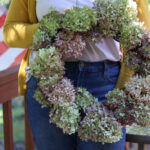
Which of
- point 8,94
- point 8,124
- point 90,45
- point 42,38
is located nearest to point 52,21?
point 42,38

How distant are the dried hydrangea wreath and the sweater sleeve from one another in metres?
0.13

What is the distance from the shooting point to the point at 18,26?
1228 mm

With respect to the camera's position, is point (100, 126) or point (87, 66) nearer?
point (100, 126)

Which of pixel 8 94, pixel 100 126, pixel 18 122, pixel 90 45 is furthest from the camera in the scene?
pixel 18 122

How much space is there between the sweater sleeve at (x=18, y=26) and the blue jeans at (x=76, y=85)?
0.17 meters

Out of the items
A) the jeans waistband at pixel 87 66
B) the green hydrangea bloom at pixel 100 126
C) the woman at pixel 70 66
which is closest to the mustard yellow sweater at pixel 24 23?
the woman at pixel 70 66

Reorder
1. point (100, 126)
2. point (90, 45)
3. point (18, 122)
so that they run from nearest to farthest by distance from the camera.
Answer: point (100, 126) → point (90, 45) → point (18, 122)

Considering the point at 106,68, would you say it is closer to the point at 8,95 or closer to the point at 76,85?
the point at 76,85

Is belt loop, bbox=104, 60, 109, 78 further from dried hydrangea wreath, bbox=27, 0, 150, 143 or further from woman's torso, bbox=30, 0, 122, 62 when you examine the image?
dried hydrangea wreath, bbox=27, 0, 150, 143

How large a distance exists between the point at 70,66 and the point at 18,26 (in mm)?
280

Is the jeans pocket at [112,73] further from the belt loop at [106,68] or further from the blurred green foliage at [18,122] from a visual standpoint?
the blurred green foliage at [18,122]

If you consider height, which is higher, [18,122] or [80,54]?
[80,54]

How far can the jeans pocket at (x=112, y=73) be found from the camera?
1.26 metres

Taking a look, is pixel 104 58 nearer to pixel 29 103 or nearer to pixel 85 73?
pixel 85 73
